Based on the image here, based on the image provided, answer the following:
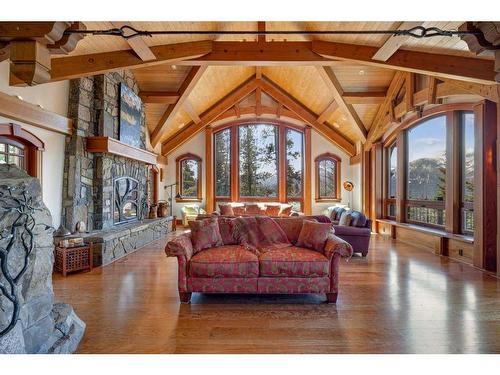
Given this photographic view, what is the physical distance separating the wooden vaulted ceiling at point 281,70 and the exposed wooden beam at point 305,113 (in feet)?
0.11

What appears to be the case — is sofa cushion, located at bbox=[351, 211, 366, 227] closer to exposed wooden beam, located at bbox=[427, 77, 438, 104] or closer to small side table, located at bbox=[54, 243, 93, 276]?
exposed wooden beam, located at bbox=[427, 77, 438, 104]

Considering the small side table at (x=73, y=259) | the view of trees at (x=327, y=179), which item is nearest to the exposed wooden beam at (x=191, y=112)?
the view of trees at (x=327, y=179)

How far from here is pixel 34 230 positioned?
7.12 feet

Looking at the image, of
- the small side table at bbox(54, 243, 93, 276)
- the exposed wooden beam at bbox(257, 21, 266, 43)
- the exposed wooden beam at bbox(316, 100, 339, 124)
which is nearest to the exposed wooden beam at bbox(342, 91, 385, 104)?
the exposed wooden beam at bbox(316, 100, 339, 124)

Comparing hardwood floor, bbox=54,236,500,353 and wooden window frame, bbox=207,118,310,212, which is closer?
hardwood floor, bbox=54,236,500,353

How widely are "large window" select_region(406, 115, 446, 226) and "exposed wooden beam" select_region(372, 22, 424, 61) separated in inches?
105

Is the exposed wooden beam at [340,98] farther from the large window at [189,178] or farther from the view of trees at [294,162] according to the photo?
the large window at [189,178]

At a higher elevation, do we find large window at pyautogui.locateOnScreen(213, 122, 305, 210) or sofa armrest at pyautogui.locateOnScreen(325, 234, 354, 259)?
large window at pyautogui.locateOnScreen(213, 122, 305, 210)

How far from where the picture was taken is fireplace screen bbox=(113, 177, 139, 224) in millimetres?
6072

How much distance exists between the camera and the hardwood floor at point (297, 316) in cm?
237

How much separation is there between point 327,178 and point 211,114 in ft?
15.8

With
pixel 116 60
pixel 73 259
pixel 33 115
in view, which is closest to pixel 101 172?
pixel 33 115

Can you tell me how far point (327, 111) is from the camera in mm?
8688

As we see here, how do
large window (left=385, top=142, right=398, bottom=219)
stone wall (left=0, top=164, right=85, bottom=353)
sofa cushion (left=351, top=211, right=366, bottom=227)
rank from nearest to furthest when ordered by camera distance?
stone wall (left=0, top=164, right=85, bottom=353)
sofa cushion (left=351, top=211, right=366, bottom=227)
large window (left=385, top=142, right=398, bottom=219)
